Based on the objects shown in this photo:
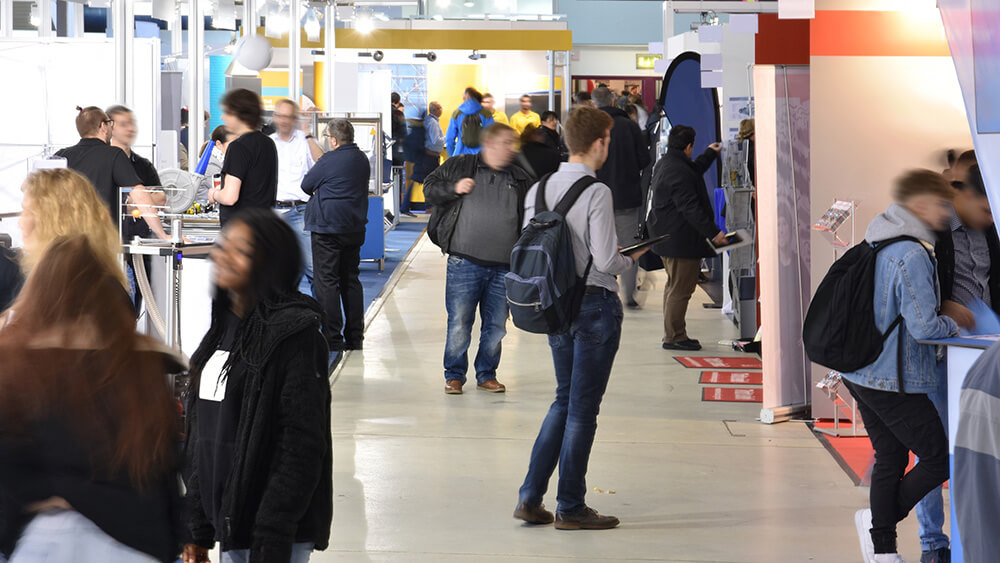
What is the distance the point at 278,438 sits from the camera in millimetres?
2412

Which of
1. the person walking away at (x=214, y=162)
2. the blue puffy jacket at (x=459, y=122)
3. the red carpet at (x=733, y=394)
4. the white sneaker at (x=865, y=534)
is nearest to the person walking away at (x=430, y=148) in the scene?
the blue puffy jacket at (x=459, y=122)

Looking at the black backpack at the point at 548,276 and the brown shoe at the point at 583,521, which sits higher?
the black backpack at the point at 548,276

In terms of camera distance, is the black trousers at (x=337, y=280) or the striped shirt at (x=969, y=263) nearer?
the striped shirt at (x=969, y=263)

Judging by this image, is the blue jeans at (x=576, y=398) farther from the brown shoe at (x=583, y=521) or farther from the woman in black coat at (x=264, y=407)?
the woman in black coat at (x=264, y=407)

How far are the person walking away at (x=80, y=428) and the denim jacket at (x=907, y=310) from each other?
98.4 inches

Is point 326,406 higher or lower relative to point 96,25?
lower

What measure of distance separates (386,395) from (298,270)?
4.46 m

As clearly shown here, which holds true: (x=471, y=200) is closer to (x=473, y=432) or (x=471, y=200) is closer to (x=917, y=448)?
(x=473, y=432)

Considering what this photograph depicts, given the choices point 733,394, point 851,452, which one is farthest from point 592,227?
point 733,394

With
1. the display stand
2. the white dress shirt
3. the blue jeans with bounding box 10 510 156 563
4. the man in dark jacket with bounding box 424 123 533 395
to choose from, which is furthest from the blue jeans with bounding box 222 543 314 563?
the white dress shirt

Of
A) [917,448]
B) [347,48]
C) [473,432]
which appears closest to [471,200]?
[473,432]

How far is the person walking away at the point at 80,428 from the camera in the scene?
196 centimetres

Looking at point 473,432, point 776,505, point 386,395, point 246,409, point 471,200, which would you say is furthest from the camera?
point 386,395

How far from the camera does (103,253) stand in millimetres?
3076
